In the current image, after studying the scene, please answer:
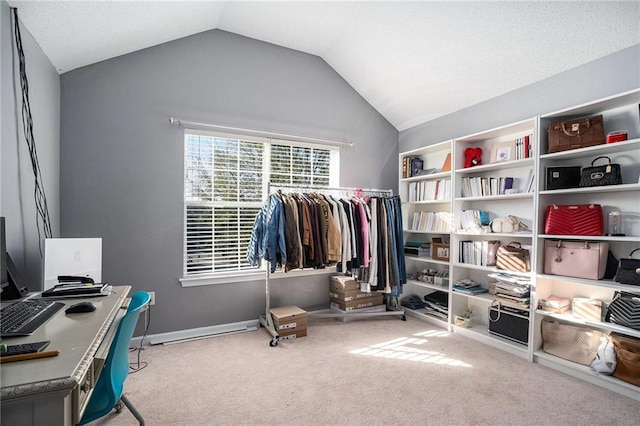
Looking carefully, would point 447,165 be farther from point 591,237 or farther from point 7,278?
point 7,278

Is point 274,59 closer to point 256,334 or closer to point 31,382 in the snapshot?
point 256,334

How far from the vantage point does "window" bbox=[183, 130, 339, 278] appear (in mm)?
3350

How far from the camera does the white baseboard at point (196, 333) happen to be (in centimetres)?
308

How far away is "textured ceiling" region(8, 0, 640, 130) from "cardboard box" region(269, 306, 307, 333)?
2833 millimetres

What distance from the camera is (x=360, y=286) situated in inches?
149

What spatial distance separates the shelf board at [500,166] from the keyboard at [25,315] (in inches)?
138

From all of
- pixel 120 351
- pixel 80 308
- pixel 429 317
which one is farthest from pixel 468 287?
pixel 80 308

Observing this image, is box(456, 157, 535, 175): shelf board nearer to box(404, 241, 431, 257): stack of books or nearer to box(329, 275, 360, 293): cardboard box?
box(404, 241, 431, 257): stack of books

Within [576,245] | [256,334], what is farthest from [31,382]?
[576,245]

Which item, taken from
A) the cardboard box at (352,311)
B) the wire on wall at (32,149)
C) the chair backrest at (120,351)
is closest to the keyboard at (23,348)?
the chair backrest at (120,351)

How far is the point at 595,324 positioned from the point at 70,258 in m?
3.86

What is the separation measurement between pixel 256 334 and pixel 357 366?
120cm

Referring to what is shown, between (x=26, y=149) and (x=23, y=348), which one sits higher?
(x=26, y=149)

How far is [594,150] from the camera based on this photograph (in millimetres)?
2494
